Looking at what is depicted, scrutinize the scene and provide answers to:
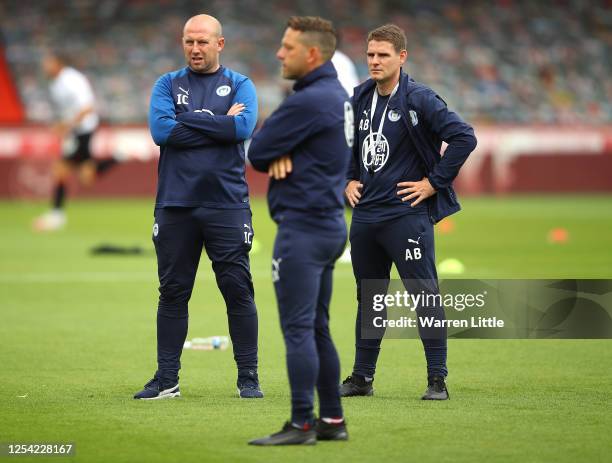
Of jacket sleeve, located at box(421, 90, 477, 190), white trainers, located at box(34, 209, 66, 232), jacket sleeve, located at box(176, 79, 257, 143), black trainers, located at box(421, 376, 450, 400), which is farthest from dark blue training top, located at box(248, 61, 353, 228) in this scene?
white trainers, located at box(34, 209, 66, 232)

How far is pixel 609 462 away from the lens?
20.0 ft

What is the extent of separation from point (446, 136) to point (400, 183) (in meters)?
0.42

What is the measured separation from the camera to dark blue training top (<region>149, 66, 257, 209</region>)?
784cm

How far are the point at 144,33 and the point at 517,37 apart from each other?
11441 mm

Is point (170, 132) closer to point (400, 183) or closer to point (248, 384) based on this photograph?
point (400, 183)

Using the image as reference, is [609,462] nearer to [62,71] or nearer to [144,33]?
[62,71]

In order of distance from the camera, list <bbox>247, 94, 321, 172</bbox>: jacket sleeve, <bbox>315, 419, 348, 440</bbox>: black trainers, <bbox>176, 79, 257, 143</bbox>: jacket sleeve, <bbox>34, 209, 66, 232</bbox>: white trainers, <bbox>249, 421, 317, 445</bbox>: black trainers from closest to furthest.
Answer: <bbox>247, 94, 321, 172</bbox>: jacket sleeve
<bbox>249, 421, 317, 445</bbox>: black trainers
<bbox>315, 419, 348, 440</bbox>: black trainers
<bbox>176, 79, 257, 143</bbox>: jacket sleeve
<bbox>34, 209, 66, 232</bbox>: white trainers

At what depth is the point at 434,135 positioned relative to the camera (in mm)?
8047

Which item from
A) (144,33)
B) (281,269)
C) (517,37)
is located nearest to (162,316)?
(281,269)
